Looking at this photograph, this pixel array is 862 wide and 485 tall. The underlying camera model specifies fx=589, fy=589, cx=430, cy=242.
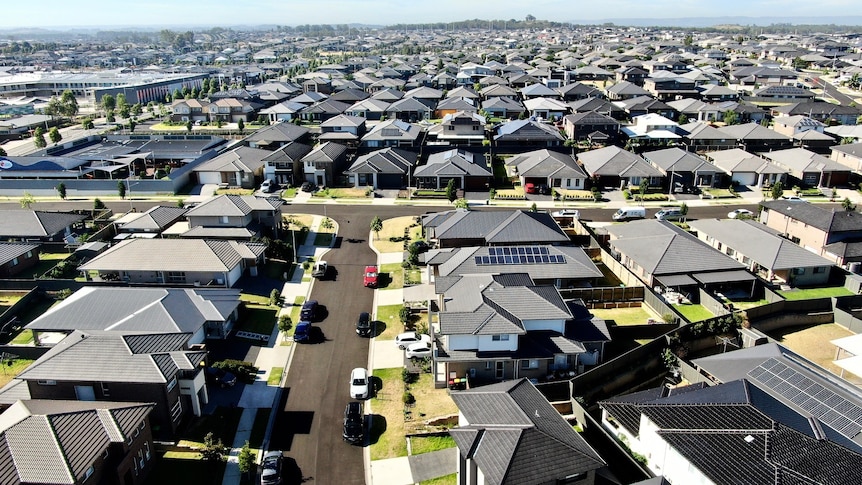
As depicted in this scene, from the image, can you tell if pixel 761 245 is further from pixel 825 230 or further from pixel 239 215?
pixel 239 215

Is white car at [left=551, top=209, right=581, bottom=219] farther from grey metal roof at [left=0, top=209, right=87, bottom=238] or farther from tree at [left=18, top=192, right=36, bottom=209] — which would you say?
tree at [left=18, top=192, right=36, bottom=209]

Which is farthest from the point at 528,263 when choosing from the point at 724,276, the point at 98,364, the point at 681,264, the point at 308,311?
the point at 98,364

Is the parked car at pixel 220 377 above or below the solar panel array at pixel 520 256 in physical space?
below

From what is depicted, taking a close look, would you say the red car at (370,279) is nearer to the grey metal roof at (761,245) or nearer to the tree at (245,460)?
the tree at (245,460)

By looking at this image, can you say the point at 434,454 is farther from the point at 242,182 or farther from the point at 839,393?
the point at 242,182

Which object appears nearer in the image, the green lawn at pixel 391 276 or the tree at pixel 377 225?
the green lawn at pixel 391 276

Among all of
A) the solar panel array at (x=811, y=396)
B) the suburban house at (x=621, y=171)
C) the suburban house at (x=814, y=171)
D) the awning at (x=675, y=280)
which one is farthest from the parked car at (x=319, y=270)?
the suburban house at (x=814, y=171)

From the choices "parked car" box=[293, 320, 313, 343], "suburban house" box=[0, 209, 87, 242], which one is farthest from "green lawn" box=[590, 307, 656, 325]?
"suburban house" box=[0, 209, 87, 242]

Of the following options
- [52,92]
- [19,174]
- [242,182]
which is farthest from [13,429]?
[52,92]
